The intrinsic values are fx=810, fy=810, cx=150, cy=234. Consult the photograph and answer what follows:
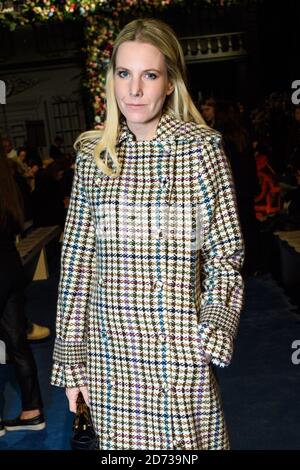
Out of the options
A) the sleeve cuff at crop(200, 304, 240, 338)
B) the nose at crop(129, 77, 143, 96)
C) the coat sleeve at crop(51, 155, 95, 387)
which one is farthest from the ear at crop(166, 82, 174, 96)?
the sleeve cuff at crop(200, 304, 240, 338)

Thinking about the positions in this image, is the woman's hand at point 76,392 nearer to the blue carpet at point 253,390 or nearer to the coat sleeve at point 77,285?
the coat sleeve at point 77,285

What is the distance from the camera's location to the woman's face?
208 centimetres

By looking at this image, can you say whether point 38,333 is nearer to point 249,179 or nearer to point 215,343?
point 249,179

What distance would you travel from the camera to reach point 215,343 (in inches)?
79.6

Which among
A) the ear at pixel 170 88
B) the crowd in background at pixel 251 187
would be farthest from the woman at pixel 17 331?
the crowd in background at pixel 251 187

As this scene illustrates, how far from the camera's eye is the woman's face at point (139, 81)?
2080 mm

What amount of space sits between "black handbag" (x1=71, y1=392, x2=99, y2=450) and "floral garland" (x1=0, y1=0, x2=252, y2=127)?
867 centimetres

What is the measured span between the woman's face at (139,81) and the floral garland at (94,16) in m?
8.64

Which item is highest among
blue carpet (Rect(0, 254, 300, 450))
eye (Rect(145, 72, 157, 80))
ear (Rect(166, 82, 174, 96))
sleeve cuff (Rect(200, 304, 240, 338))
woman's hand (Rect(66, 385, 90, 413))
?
eye (Rect(145, 72, 157, 80))

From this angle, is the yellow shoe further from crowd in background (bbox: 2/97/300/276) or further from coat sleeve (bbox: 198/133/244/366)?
coat sleeve (bbox: 198/133/244/366)

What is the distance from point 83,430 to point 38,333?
3.96 meters

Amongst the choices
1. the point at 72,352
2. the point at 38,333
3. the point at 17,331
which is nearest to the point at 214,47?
the point at 38,333

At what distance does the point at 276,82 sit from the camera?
16859mm
